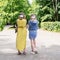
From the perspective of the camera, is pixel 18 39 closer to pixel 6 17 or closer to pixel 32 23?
pixel 32 23

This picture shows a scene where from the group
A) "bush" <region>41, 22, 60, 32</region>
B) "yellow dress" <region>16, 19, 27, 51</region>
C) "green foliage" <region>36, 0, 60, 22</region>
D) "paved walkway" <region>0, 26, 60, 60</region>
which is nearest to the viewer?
"paved walkway" <region>0, 26, 60, 60</region>

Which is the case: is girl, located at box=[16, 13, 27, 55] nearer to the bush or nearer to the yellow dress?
the yellow dress

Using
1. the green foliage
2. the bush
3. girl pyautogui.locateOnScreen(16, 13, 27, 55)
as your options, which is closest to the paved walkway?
girl pyautogui.locateOnScreen(16, 13, 27, 55)

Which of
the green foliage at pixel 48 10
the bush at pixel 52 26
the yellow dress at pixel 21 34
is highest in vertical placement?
the yellow dress at pixel 21 34

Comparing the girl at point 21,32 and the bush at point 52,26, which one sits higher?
the girl at point 21,32

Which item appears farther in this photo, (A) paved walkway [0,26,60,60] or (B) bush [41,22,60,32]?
(B) bush [41,22,60,32]

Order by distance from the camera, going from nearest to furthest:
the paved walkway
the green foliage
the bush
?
the paved walkway
the bush
the green foliage

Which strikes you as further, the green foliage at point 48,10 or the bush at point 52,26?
the green foliage at point 48,10

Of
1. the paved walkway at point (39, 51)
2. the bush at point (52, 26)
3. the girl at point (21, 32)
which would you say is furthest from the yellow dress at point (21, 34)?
the bush at point (52, 26)

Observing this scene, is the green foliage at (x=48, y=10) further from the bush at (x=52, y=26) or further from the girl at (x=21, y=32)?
the girl at (x=21, y=32)

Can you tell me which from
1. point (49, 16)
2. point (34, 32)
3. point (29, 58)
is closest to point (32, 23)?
point (34, 32)

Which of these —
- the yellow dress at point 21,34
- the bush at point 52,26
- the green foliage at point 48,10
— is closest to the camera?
the yellow dress at point 21,34

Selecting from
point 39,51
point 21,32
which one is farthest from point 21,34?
point 39,51

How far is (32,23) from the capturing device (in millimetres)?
11039
